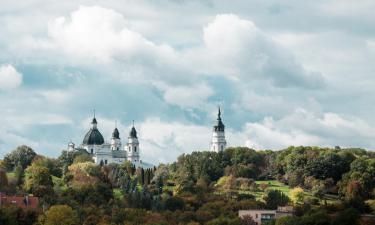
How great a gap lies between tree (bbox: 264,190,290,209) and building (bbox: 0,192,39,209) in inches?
1067

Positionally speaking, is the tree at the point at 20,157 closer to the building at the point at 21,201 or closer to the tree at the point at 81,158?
the tree at the point at 81,158

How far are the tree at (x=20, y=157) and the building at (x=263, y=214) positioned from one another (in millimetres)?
48889

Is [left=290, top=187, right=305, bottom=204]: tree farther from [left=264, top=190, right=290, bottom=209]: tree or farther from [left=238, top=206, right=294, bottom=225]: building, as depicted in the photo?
[left=238, top=206, right=294, bottom=225]: building

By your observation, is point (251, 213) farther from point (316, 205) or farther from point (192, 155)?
point (192, 155)

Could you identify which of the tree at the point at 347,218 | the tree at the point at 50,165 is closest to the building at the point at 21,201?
the tree at the point at 50,165

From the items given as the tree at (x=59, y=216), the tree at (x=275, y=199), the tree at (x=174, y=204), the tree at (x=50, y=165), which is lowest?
the tree at (x=59, y=216)

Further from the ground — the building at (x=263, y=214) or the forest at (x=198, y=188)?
the forest at (x=198, y=188)

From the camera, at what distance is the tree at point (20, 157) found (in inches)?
6506

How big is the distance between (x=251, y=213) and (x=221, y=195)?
15585mm

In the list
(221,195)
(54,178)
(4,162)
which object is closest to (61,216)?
(221,195)

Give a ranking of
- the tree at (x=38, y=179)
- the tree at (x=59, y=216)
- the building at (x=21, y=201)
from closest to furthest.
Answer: the tree at (x=59, y=216) → the building at (x=21, y=201) → the tree at (x=38, y=179)

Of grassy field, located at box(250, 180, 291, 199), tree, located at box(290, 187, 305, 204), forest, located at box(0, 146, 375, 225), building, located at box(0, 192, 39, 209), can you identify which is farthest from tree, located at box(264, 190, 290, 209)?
building, located at box(0, 192, 39, 209)

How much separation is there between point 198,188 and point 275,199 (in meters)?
11.4

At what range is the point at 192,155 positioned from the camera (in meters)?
173
